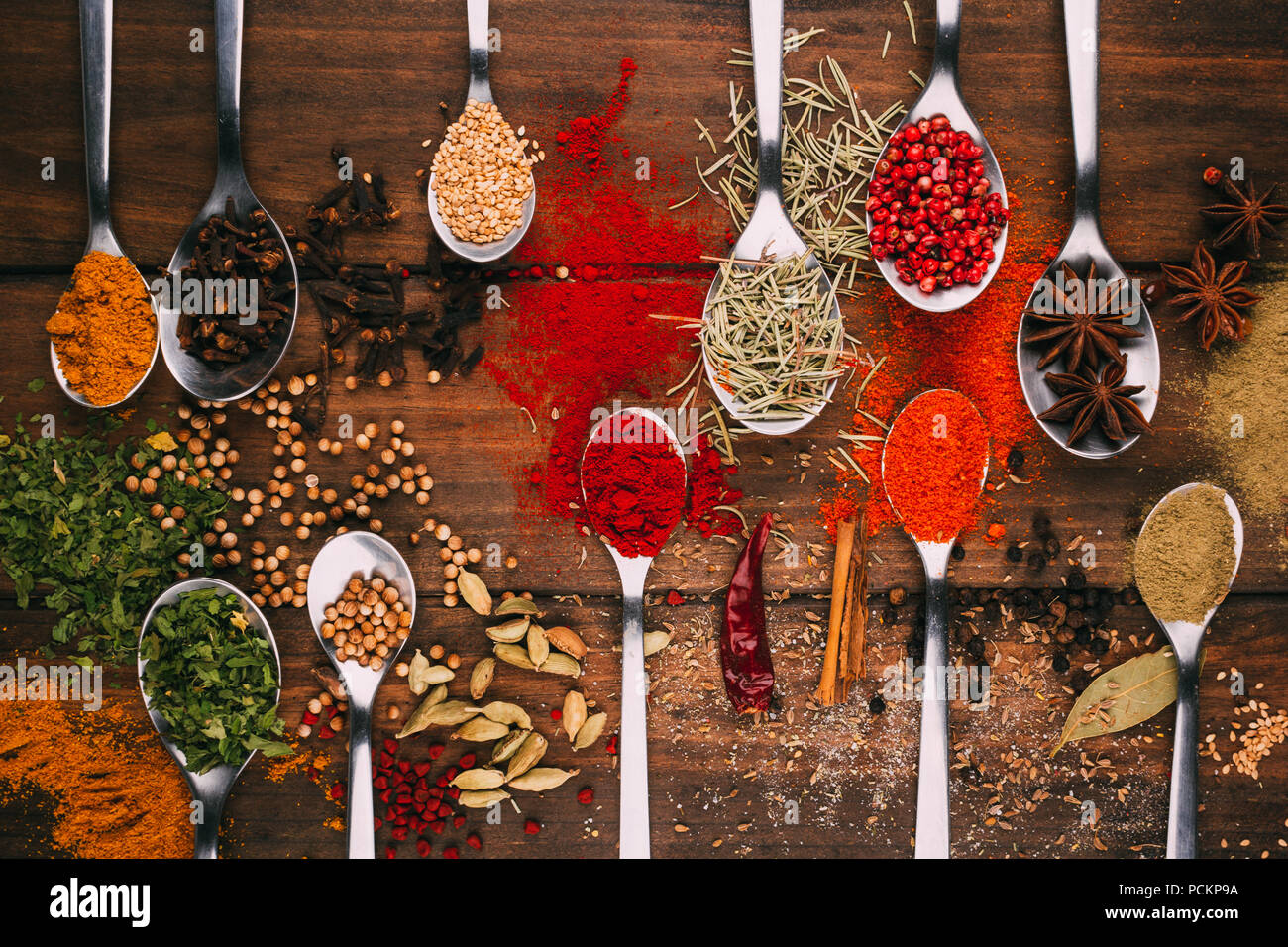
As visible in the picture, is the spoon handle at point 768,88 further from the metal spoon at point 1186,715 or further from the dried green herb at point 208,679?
the dried green herb at point 208,679

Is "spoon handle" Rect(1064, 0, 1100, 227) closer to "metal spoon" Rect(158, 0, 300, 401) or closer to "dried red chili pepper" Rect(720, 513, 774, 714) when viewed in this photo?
"dried red chili pepper" Rect(720, 513, 774, 714)

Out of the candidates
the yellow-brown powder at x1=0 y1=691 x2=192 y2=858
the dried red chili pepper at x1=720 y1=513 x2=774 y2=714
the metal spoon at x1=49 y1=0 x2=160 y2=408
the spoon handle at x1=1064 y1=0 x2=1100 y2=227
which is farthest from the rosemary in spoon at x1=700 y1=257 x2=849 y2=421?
the yellow-brown powder at x1=0 y1=691 x2=192 y2=858

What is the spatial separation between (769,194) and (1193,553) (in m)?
1.64

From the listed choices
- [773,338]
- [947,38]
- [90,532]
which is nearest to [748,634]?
[773,338]

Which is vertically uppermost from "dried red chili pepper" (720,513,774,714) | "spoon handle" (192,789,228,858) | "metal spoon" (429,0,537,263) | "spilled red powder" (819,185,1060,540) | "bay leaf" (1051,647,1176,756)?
"metal spoon" (429,0,537,263)

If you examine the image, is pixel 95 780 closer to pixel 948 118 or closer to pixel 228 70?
pixel 228 70

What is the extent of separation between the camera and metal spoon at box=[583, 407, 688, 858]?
2025mm

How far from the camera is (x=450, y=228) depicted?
6.51ft

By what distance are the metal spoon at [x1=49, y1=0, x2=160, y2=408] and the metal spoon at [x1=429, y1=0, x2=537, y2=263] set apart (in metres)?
0.89

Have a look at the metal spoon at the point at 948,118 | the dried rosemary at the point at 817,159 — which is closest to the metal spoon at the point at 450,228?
the dried rosemary at the point at 817,159

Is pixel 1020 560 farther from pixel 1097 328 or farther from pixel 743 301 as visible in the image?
pixel 743 301

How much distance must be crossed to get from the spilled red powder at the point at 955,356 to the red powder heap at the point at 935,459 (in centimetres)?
7

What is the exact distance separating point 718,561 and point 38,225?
2.28 metres

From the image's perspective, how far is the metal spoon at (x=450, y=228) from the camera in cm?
196
